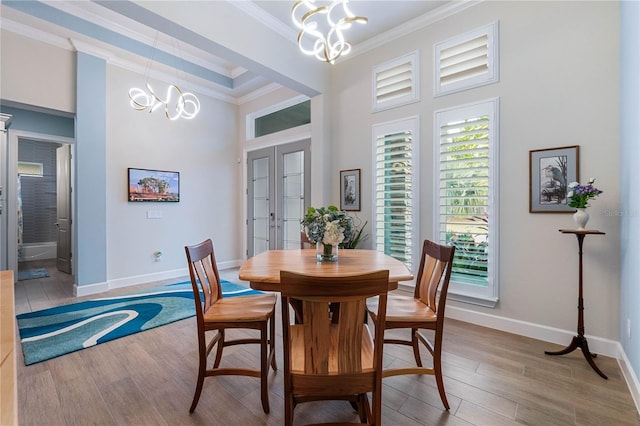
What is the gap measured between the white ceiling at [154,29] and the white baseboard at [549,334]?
10.9ft

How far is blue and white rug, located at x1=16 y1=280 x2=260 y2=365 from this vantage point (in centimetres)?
255

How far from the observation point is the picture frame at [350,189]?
400 centimetres

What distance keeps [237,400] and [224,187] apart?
4624 millimetres

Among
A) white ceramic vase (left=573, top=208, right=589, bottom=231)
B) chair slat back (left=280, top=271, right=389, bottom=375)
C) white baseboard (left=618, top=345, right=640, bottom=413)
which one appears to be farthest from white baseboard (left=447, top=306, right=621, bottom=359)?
chair slat back (left=280, top=271, right=389, bottom=375)

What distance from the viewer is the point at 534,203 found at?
8.86 feet

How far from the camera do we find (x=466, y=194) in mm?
3070

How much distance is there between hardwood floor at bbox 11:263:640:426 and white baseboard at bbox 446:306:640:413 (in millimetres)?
71

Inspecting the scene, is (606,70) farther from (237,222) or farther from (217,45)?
(237,222)

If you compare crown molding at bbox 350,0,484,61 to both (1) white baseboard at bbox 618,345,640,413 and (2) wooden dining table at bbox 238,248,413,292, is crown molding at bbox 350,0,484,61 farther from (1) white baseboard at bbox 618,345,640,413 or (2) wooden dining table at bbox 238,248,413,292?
(1) white baseboard at bbox 618,345,640,413

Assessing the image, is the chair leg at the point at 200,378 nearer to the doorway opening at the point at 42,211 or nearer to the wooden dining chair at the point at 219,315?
the wooden dining chair at the point at 219,315

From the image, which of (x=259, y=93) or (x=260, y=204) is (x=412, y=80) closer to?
(x=259, y=93)

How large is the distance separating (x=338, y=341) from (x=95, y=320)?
10.4 ft

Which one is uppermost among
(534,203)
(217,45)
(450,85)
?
(217,45)

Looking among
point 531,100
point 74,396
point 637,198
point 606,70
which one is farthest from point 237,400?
point 606,70
